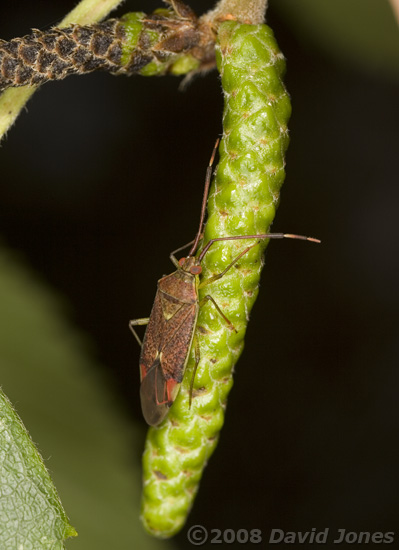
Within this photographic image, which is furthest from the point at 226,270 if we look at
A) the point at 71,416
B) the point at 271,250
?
the point at 271,250

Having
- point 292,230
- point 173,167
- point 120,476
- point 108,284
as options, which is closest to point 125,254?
point 108,284

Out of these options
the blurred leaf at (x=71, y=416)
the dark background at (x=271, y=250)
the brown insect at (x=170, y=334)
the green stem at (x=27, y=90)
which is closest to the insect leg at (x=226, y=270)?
the brown insect at (x=170, y=334)

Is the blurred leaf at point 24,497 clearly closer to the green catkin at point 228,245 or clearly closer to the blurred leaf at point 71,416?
the green catkin at point 228,245

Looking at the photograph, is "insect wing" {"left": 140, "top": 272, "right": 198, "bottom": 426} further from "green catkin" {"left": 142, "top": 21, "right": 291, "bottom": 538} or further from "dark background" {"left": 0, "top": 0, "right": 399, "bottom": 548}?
"dark background" {"left": 0, "top": 0, "right": 399, "bottom": 548}

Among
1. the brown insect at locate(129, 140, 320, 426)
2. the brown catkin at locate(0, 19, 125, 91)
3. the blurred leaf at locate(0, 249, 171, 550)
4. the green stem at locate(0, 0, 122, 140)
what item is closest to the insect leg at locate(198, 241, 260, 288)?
the brown insect at locate(129, 140, 320, 426)

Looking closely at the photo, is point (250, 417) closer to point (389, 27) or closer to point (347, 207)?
point (347, 207)

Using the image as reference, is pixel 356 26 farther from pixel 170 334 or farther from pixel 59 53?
pixel 170 334
